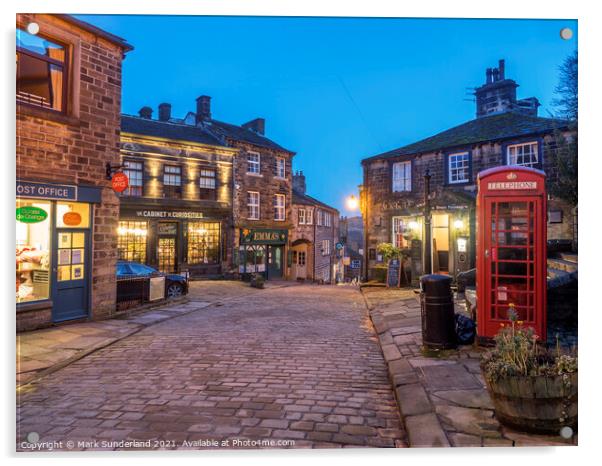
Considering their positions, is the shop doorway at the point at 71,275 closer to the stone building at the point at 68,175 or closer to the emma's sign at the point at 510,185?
the stone building at the point at 68,175

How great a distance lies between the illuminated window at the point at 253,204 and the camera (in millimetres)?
24312

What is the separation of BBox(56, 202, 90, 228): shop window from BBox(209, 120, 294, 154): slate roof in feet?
50.5

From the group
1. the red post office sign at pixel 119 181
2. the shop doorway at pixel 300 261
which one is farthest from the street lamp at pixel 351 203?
the shop doorway at pixel 300 261

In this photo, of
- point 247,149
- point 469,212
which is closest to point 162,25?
point 469,212

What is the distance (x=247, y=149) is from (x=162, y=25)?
19.5m

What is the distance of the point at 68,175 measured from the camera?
8344 millimetres

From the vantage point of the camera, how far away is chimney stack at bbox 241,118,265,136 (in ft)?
95.2

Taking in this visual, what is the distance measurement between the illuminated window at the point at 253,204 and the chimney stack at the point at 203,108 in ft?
17.6

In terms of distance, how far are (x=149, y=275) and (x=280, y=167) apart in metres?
16.0

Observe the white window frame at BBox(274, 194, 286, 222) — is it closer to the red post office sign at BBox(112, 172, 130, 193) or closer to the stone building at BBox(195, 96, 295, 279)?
the stone building at BBox(195, 96, 295, 279)

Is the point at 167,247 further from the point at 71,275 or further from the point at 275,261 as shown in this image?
the point at 71,275

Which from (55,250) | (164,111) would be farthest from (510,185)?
(164,111)

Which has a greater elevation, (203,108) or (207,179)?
(203,108)

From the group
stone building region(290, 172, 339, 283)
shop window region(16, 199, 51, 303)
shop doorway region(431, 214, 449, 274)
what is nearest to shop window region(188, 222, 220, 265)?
stone building region(290, 172, 339, 283)
